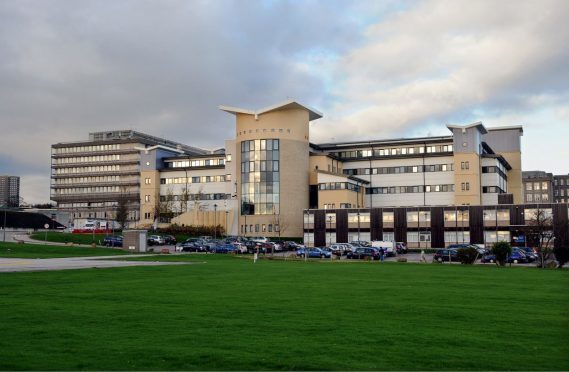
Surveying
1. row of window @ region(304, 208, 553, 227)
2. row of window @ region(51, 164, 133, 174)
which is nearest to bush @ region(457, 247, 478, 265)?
row of window @ region(304, 208, 553, 227)

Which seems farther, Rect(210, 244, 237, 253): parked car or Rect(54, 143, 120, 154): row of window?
Rect(54, 143, 120, 154): row of window

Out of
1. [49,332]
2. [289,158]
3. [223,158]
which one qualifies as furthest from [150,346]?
[223,158]

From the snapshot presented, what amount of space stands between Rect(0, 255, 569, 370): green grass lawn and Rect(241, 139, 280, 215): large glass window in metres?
89.7

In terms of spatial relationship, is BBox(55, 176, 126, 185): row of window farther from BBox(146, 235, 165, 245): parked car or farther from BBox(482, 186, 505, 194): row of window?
BBox(482, 186, 505, 194): row of window

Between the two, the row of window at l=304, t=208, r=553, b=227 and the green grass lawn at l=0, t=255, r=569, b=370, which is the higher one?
the row of window at l=304, t=208, r=553, b=227

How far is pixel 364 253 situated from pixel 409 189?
2081 inches

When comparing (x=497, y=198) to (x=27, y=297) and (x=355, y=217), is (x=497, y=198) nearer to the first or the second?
(x=355, y=217)

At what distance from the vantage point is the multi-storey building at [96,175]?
176 metres

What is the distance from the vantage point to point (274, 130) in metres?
114

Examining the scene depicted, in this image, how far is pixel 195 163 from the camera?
445 feet

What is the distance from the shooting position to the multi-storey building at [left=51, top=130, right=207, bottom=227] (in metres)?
176

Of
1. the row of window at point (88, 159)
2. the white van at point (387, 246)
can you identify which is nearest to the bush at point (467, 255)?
the white van at point (387, 246)

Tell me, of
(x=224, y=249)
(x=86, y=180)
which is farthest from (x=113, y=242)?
(x=86, y=180)

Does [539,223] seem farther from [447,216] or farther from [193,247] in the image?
[193,247]
